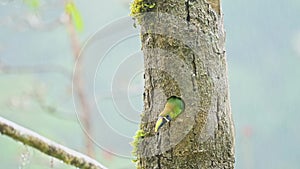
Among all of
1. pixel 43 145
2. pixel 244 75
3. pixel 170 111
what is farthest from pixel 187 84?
pixel 244 75

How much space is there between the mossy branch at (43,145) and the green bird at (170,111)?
0.17 metres

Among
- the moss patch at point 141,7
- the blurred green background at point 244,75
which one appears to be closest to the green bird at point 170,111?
the moss patch at point 141,7

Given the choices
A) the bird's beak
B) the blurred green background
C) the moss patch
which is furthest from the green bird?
the blurred green background

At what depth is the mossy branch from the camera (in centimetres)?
84

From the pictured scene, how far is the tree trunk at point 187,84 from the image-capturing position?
0.74 meters

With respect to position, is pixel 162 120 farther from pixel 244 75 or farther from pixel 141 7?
pixel 244 75

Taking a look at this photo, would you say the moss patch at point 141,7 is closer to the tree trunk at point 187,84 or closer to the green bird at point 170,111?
the tree trunk at point 187,84

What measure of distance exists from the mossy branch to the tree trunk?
0.13m

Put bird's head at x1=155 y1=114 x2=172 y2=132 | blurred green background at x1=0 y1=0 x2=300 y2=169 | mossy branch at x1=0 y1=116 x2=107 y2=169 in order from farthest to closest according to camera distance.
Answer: blurred green background at x1=0 y1=0 x2=300 y2=169, mossy branch at x1=0 y1=116 x2=107 y2=169, bird's head at x1=155 y1=114 x2=172 y2=132

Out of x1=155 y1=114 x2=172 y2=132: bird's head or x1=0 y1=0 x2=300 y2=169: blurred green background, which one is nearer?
x1=155 y1=114 x2=172 y2=132: bird's head

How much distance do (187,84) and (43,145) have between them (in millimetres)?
239

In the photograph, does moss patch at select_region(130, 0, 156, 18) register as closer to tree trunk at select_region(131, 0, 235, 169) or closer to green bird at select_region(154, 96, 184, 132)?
tree trunk at select_region(131, 0, 235, 169)

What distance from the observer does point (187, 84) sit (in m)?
0.74

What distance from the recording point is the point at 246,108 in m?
4.35
